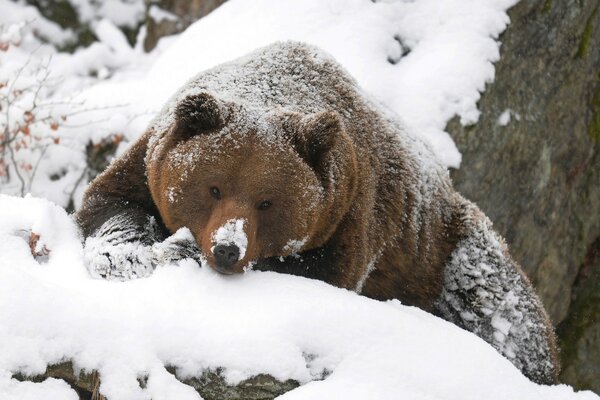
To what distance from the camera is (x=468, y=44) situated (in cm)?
740

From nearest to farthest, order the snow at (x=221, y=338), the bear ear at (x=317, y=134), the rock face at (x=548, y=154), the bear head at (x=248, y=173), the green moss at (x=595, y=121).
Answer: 1. the snow at (x=221, y=338)
2. the bear head at (x=248, y=173)
3. the bear ear at (x=317, y=134)
4. the rock face at (x=548, y=154)
5. the green moss at (x=595, y=121)

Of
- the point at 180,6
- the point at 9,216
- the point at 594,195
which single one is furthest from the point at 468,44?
the point at 9,216

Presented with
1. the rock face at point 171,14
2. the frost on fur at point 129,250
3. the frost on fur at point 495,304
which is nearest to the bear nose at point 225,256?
the frost on fur at point 129,250

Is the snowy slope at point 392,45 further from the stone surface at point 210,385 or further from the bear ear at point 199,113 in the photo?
the stone surface at point 210,385

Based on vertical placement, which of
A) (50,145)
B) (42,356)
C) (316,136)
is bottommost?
(50,145)

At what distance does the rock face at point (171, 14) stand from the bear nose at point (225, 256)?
6.52 meters

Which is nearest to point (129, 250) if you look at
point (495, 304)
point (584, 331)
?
point (495, 304)

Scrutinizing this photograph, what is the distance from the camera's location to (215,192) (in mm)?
3756

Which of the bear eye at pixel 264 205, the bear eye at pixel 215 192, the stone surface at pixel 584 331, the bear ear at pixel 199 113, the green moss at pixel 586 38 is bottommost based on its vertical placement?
the stone surface at pixel 584 331

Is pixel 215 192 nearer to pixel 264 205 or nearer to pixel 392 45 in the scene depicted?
pixel 264 205

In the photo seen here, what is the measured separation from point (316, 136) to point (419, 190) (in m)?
1.33

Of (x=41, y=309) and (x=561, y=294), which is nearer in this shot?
(x=41, y=309)

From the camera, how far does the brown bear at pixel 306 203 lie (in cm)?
380

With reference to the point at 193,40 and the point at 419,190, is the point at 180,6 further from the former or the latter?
the point at 419,190
